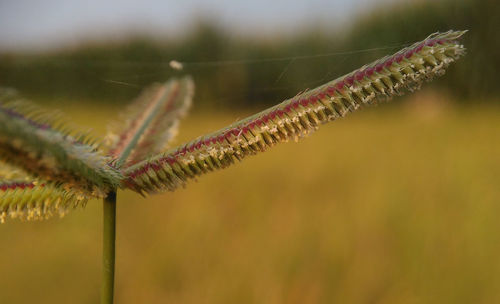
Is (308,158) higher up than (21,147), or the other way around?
(308,158)

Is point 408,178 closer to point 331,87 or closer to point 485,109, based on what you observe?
point 485,109

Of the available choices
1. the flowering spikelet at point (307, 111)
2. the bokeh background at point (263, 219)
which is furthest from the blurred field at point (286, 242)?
the flowering spikelet at point (307, 111)

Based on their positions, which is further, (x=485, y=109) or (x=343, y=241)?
(x=485, y=109)

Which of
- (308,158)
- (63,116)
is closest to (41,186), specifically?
(63,116)

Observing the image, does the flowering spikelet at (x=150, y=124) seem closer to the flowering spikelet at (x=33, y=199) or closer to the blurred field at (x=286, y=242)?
the flowering spikelet at (x=33, y=199)

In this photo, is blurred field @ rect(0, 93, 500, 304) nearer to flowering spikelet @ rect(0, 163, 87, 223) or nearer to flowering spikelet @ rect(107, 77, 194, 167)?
flowering spikelet @ rect(107, 77, 194, 167)

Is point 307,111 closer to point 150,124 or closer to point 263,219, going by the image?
point 150,124

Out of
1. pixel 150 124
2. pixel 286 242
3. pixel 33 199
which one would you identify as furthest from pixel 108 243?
pixel 286 242
